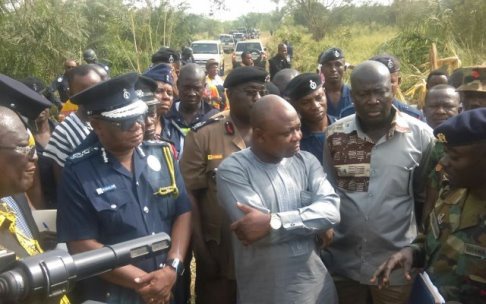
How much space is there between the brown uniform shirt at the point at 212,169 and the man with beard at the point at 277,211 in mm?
535

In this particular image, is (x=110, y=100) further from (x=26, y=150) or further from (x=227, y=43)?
(x=227, y=43)

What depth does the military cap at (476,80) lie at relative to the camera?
3.56m

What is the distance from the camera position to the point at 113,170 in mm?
2760

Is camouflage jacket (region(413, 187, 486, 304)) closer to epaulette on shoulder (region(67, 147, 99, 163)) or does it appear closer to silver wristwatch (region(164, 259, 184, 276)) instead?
silver wristwatch (region(164, 259, 184, 276))

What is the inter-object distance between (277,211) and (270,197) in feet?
0.26

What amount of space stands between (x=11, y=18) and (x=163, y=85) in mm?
9151

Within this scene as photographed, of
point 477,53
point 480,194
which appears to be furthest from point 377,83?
point 477,53

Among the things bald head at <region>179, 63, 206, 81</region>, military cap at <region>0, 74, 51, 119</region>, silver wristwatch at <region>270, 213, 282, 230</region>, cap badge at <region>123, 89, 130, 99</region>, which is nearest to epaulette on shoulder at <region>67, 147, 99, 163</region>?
cap badge at <region>123, 89, 130, 99</region>

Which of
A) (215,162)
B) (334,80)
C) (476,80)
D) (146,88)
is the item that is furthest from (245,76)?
(334,80)

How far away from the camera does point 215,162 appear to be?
3.44m

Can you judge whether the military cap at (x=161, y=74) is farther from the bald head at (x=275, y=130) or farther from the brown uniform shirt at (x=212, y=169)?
the bald head at (x=275, y=130)

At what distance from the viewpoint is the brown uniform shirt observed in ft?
11.3

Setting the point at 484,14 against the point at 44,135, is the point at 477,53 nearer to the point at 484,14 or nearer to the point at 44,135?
the point at 484,14

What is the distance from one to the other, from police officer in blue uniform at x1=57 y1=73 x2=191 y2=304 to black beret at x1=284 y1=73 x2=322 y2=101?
122cm
